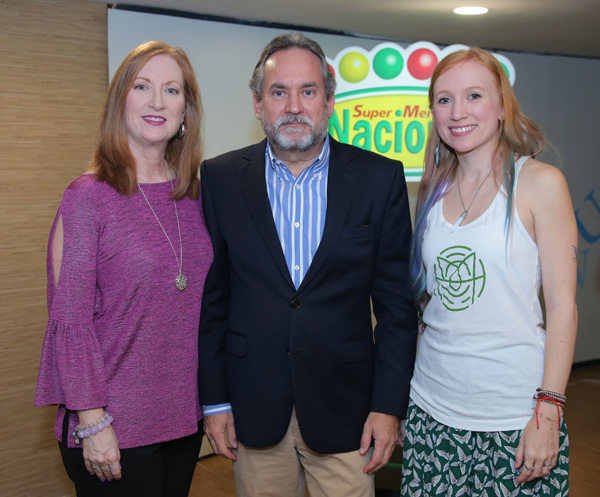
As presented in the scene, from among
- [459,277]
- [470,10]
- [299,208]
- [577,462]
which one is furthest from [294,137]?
[577,462]

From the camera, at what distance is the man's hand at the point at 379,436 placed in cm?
199

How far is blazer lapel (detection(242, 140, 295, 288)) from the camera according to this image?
1923 millimetres

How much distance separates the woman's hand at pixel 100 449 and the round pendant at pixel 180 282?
0.41 metres

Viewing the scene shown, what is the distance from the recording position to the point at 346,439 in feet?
6.56

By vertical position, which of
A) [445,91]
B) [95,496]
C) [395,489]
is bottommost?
[395,489]

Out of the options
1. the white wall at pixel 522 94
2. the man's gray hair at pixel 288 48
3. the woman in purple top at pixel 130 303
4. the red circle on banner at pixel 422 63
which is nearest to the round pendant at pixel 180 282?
the woman in purple top at pixel 130 303

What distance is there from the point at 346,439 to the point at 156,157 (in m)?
1.08

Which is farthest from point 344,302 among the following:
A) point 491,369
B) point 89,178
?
point 89,178

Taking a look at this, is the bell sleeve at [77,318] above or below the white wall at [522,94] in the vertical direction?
below

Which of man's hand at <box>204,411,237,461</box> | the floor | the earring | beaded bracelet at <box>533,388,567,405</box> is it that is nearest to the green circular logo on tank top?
beaded bracelet at <box>533,388,567,405</box>

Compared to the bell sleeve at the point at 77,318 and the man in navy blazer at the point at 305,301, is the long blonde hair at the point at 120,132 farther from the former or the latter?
the man in navy blazer at the point at 305,301

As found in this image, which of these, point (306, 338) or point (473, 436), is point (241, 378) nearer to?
point (306, 338)

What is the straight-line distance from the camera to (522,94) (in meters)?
5.17

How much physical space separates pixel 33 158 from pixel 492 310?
7.93 feet
